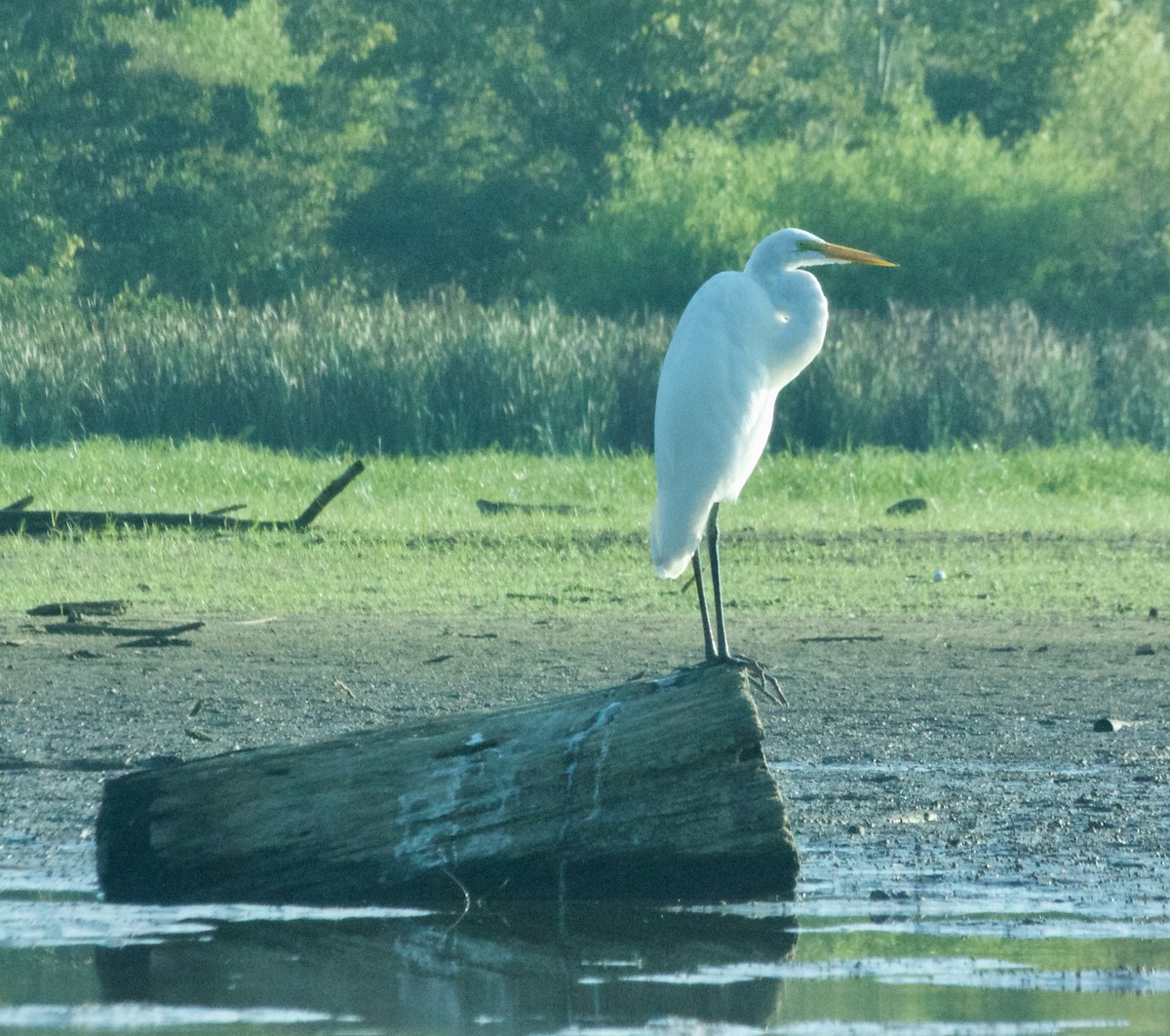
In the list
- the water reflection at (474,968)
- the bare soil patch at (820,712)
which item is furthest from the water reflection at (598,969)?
the bare soil patch at (820,712)

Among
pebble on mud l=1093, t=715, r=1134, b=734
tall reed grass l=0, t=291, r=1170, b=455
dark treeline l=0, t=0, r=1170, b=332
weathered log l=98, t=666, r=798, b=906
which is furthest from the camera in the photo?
dark treeline l=0, t=0, r=1170, b=332

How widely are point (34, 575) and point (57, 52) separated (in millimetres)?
27324

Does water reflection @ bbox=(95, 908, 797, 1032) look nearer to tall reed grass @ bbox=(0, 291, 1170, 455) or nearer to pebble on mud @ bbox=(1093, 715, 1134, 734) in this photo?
pebble on mud @ bbox=(1093, 715, 1134, 734)

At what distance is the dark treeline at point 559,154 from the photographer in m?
32.7

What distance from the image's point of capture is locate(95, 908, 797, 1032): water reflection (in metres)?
4.15

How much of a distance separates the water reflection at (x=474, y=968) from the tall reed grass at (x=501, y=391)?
13.4m

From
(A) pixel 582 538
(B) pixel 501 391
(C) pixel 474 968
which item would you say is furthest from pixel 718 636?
(B) pixel 501 391

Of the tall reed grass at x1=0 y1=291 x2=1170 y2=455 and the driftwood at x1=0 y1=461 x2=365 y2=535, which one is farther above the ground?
the driftwood at x1=0 y1=461 x2=365 y2=535

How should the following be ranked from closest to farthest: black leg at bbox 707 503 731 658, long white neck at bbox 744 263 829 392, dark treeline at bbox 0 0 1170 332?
black leg at bbox 707 503 731 658 < long white neck at bbox 744 263 829 392 < dark treeline at bbox 0 0 1170 332

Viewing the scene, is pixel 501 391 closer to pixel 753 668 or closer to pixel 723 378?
pixel 723 378

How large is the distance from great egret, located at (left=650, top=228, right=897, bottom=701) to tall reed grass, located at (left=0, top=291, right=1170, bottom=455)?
1153cm

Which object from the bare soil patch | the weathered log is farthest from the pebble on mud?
the weathered log

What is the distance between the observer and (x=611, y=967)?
14.6 feet

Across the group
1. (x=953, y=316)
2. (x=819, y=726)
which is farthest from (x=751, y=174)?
(x=819, y=726)
